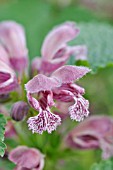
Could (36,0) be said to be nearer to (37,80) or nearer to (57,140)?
(57,140)

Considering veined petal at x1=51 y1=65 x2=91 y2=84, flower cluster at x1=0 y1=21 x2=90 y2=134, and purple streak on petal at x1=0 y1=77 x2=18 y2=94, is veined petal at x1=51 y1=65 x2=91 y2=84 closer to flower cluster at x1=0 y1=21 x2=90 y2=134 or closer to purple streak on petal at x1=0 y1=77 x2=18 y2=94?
flower cluster at x1=0 y1=21 x2=90 y2=134

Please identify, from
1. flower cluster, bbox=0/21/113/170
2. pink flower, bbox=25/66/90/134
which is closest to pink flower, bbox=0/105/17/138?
flower cluster, bbox=0/21/113/170

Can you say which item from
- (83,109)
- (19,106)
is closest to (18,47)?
(19,106)

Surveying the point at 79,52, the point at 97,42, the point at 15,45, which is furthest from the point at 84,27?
the point at 15,45

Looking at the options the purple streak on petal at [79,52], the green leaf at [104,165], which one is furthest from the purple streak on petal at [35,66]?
the green leaf at [104,165]

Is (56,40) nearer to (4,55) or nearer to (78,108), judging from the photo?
(4,55)

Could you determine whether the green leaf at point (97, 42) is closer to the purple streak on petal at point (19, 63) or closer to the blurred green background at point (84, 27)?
the blurred green background at point (84, 27)
